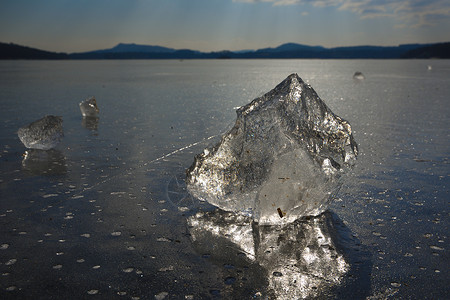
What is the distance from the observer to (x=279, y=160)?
4867mm

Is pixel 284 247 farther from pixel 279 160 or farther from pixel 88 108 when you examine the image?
pixel 88 108

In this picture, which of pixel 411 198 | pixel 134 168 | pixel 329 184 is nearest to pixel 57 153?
pixel 134 168

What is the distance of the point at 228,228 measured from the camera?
15.6 ft

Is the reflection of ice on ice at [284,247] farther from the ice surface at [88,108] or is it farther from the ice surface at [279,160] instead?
the ice surface at [88,108]

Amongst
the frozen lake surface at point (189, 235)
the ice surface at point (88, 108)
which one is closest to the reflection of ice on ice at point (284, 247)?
the frozen lake surface at point (189, 235)

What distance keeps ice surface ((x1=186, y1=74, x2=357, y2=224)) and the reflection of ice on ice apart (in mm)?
179

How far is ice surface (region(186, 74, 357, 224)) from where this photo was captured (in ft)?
16.0

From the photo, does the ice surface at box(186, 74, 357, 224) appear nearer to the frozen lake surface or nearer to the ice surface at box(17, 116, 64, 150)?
the frozen lake surface

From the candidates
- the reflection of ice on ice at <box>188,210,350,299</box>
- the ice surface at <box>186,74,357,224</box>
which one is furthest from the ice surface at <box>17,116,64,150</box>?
the reflection of ice on ice at <box>188,210,350,299</box>

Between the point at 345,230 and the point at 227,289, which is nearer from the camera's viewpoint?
the point at 227,289

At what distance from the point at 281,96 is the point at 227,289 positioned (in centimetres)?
257

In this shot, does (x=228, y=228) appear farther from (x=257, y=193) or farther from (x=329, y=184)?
(x=329, y=184)

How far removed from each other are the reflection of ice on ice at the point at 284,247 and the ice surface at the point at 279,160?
179mm

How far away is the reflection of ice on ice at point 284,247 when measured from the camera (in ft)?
11.7
